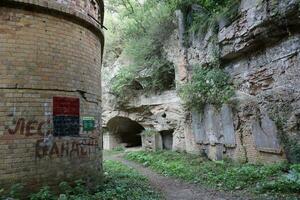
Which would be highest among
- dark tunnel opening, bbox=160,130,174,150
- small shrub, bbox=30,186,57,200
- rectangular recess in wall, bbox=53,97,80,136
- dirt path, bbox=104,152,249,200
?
rectangular recess in wall, bbox=53,97,80,136

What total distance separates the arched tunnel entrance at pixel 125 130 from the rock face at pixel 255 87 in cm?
731

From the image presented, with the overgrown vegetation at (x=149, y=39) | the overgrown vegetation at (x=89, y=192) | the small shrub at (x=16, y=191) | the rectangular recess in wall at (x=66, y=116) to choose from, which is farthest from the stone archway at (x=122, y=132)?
the small shrub at (x=16, y=191)

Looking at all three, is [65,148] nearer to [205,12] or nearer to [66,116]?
[66,116]

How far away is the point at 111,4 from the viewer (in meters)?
21.2

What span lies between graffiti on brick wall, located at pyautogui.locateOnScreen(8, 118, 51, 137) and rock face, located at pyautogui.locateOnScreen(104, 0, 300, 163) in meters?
6.64

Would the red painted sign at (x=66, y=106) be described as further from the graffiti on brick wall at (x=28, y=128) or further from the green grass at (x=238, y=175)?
the green grass at (x=238, y=175)

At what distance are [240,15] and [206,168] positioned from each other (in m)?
5.61

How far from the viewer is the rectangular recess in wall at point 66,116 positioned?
5520 mm

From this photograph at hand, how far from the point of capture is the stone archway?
790 inches

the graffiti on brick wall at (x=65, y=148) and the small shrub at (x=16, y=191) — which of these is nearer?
the small shrub at (x=16, y=191)

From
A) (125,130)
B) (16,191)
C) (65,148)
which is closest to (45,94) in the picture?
(65,148)

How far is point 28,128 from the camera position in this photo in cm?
509

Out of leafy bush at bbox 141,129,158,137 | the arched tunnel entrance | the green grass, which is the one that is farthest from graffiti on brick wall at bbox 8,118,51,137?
the arched tunnel entrance

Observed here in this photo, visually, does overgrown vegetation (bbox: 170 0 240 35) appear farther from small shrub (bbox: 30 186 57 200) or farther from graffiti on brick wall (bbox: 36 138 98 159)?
small shrub (bbox: 30 186 57 200)
